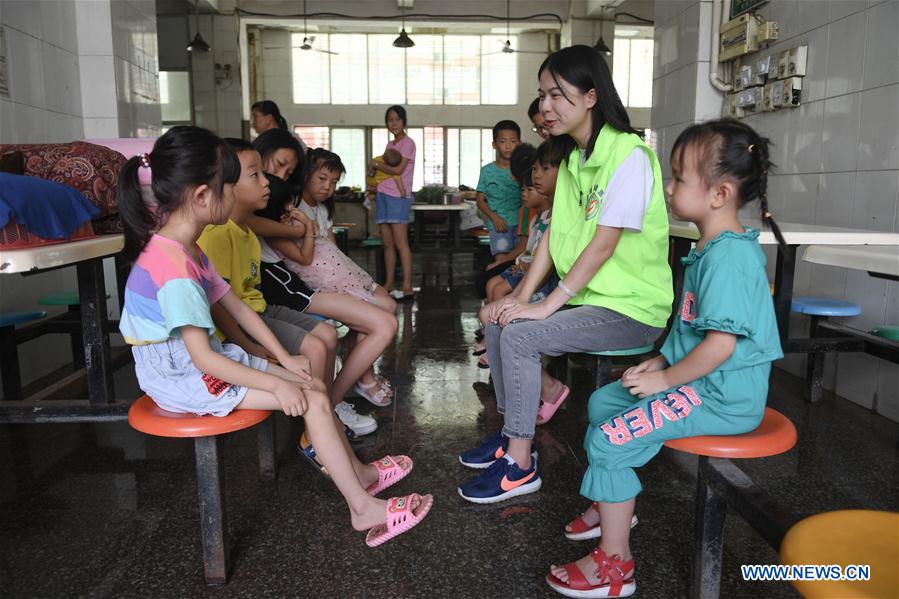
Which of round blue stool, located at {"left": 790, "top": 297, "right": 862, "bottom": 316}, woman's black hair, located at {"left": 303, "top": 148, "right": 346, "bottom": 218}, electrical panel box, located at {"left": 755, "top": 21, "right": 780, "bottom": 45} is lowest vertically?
round blue stool, located at {"left": 790, "top": 297, "right": 862, "bottom": 316}

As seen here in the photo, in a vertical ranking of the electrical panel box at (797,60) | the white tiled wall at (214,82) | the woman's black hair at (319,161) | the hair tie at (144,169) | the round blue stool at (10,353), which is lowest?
the round blue stool at (10,353)

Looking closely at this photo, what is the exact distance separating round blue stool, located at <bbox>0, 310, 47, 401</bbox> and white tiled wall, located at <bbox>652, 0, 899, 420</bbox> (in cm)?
323

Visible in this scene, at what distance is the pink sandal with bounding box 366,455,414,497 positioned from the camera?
1.87 m

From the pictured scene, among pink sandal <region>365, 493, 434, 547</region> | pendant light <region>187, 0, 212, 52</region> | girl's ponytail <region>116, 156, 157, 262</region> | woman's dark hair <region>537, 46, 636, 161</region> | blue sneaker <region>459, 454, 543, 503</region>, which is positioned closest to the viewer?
girl's ponytail <region>116, 156, 157, 262</region>

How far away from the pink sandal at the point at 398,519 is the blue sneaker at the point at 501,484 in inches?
7.0

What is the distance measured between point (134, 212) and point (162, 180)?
0.30ft

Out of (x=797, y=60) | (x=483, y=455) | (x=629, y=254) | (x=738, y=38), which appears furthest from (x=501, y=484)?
(x=738, y=38)

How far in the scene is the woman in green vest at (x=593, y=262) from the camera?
1685 millimetres

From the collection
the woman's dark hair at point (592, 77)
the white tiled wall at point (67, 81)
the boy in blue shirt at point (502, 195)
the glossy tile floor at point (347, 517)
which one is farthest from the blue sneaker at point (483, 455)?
the white tiled wall at point (67, 81)

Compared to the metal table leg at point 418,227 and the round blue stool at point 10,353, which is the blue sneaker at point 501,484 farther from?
the metal table leg at point 418,227

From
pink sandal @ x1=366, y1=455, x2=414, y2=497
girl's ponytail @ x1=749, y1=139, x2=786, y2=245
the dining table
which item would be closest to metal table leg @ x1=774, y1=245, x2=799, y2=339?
girl's ponytail @ x1=749, y1=139, x2=786, y2=245

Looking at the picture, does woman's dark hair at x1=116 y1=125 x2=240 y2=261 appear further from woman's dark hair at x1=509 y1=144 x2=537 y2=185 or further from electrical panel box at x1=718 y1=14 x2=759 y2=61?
electrical panel box at x1=718 y1=14 x2=759 y2=61

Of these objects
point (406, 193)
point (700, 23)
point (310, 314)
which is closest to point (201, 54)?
→ point (406, 193)

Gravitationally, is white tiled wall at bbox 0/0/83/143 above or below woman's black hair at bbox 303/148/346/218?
above
